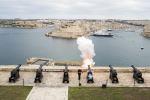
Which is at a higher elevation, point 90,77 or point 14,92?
point 90,77

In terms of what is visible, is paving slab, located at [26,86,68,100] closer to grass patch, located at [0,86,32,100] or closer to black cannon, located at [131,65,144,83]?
grass patch, located at [0,86,32,100]

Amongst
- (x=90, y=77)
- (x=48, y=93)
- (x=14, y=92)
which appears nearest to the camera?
(x=48, y=93)

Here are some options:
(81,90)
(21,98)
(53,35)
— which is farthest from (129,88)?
(53,35)

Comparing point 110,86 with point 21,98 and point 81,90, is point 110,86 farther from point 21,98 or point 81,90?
point 21,98

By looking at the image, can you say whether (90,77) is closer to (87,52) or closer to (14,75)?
(14,75)

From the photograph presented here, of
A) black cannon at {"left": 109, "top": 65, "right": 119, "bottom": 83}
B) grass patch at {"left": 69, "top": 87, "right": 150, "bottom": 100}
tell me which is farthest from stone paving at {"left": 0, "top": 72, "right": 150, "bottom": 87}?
grass patch at {"left": 69, "top": 87, "right": 150, "bottom": 100}

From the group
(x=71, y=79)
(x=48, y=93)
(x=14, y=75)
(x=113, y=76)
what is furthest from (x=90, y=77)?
(x=14, y=75)

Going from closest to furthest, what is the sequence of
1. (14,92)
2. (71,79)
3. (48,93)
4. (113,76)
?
(48,93), (14,92), (113,76), (71,79)
